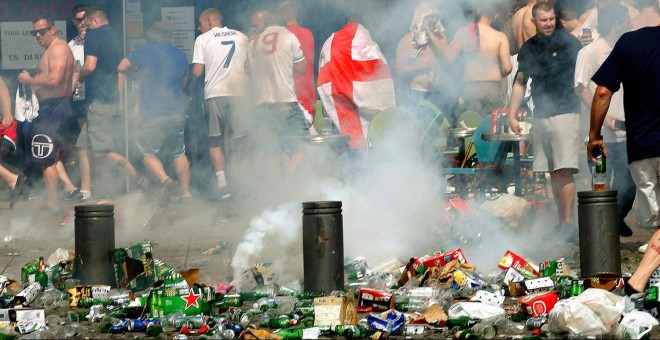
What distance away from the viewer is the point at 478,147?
39.0 feet

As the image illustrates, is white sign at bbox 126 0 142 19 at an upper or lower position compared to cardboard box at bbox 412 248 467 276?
upper

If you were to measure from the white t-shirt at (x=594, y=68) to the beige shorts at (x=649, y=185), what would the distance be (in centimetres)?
266

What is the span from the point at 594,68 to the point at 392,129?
1.69 m

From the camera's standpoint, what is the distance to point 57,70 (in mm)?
12539

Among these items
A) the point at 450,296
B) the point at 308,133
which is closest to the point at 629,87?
the point at 450,296

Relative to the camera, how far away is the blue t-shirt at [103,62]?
12.6 metres

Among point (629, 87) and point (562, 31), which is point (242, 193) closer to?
point (562, 31)

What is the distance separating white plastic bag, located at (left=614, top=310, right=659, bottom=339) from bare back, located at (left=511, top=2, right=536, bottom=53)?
5.18 meters

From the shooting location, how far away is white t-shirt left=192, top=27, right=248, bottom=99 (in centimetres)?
1239

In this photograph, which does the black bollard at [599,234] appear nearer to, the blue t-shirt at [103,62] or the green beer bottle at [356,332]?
the green beer bottle at [356,332]

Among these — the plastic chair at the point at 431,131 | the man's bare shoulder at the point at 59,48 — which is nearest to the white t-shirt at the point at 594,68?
the plastic chair at the point at 431,131

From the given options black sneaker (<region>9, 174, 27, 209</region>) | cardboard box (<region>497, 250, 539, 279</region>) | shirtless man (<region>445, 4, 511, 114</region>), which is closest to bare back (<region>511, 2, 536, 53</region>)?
shirtless man (<region>445, 4, 511, 114</region>)

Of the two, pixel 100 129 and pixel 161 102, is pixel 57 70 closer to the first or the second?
pixel 100 129

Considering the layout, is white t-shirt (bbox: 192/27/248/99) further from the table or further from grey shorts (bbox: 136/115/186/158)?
the table
